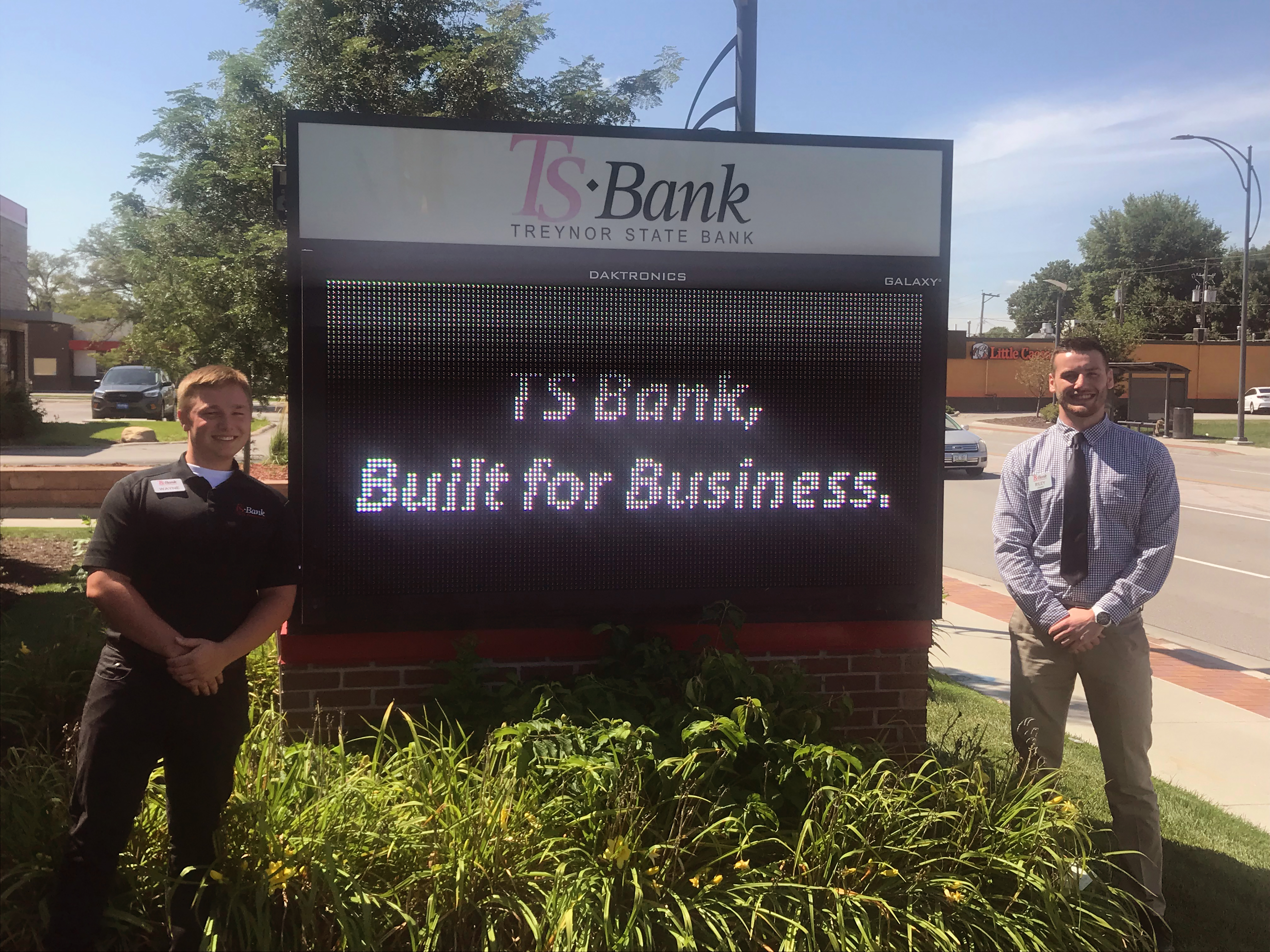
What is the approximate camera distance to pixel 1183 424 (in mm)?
33250

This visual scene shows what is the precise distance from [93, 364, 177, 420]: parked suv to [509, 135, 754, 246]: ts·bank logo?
30.1m

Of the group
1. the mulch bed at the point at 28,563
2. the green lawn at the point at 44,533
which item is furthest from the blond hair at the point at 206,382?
the green lawn at the point at 44,533

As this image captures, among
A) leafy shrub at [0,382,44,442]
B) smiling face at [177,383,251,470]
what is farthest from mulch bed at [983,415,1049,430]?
smiling face at [177,383,251,470]

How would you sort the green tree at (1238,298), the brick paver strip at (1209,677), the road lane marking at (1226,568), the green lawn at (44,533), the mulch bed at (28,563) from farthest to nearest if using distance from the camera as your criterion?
the green tree at (1238,298), the road lane marking at (1226,568), the green lawn at (44,533), the mulch bed at (28,563), the brick paver strip at (1209,677)

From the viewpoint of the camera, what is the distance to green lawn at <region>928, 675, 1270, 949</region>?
363 centimetres

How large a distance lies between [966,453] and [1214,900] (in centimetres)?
1881

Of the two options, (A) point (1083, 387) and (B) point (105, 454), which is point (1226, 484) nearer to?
(A) point (1083, 387)

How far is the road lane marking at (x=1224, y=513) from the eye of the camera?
15.9m

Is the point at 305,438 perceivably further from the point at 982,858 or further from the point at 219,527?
the point at 982,858

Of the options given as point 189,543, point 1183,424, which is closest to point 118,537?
point 189,543

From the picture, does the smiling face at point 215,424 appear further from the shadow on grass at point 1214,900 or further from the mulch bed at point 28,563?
the mulch bed at point 28,563

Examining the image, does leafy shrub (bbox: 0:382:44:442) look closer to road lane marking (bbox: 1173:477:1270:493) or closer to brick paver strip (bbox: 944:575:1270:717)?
brick paver strip (bbox: 944:575:1270:717)

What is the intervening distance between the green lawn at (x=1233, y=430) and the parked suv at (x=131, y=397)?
32.7m

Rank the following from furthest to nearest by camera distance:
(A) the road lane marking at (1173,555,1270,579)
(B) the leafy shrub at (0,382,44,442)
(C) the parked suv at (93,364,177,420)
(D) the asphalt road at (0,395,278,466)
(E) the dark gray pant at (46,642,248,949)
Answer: (C) the parked suv at (93,364,177,420)
(B) the leafy shrub at (0,382,44,442)
(D) the asphalt road at (0,395,278,466)
(A) the road lane marking at (1173,555,1270,579)
(E) the dark gray pant at (46,642,248,949)
